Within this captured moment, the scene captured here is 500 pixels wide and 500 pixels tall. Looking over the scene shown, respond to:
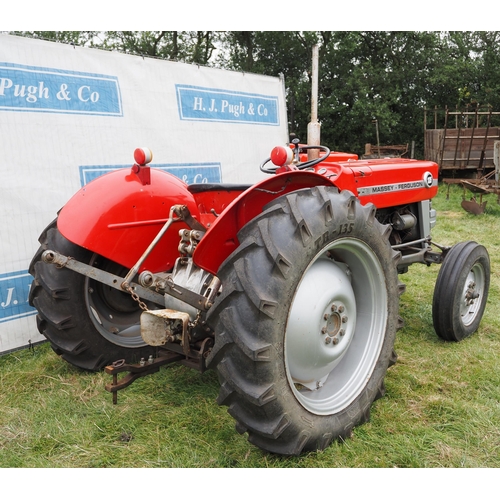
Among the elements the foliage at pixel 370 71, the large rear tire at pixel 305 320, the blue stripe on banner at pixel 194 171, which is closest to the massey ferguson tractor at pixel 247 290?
the large rear tire at pixel 305 320

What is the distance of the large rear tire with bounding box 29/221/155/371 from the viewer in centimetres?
249

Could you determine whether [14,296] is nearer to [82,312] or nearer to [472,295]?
[82,312]

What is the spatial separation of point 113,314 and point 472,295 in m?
2.37

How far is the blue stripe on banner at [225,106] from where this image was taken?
180 inches

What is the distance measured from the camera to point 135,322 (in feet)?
9.32

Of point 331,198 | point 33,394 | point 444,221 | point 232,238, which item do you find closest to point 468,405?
point 331,198

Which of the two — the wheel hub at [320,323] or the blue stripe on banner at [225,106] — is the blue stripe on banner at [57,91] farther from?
the wheel hub at [320,323]

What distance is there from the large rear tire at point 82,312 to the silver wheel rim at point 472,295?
2103 millimetres

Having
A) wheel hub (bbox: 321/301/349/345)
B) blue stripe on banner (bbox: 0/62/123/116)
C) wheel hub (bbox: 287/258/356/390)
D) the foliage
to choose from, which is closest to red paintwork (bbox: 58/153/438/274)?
wheel hub (bbox: 287/258/356/390)

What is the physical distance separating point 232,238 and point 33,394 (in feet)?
5.07

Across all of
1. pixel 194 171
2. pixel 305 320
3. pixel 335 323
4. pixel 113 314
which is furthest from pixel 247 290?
pixel 194 171

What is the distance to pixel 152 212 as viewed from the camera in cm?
245

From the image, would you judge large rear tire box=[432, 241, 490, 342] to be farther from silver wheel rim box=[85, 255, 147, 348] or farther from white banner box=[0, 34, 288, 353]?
white banner box=[0, 34, 288, 353]

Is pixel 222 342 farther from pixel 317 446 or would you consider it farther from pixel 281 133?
pixel 281 133
